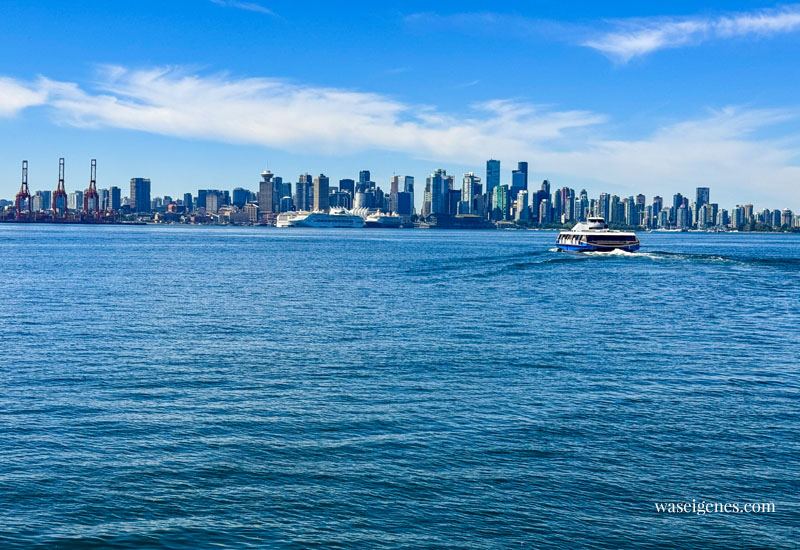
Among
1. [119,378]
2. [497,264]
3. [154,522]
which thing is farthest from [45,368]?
[497,264]

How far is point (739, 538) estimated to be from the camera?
1731cm

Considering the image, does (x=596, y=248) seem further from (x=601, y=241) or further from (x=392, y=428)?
(x=392, y=428)

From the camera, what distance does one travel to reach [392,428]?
24719 millimetres

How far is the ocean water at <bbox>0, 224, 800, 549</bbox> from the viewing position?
700 inches

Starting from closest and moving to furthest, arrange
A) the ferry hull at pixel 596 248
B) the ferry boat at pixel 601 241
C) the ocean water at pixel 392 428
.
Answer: the ocean water at pixel 392 428, the ferry hull at pixel 596 248, the ferry boat at pixel 601 241

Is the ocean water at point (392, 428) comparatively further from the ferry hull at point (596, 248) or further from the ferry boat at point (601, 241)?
the ferry boat at point (601, 241)

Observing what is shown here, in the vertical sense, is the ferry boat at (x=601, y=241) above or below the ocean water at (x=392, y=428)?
above

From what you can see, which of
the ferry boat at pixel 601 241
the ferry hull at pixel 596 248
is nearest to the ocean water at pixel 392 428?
the ferry hull at pixel 596 248

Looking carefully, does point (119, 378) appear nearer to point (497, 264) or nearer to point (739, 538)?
point (739, 538)

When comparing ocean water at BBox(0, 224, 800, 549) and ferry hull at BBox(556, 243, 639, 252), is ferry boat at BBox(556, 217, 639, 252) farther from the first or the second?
ocean water at BBox(0, 224, 800, 549)

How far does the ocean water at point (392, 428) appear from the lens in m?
17.8

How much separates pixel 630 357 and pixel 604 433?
13923 millimetres

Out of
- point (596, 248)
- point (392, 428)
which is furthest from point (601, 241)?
point (392, 428)

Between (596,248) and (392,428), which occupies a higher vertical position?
(596,248)
